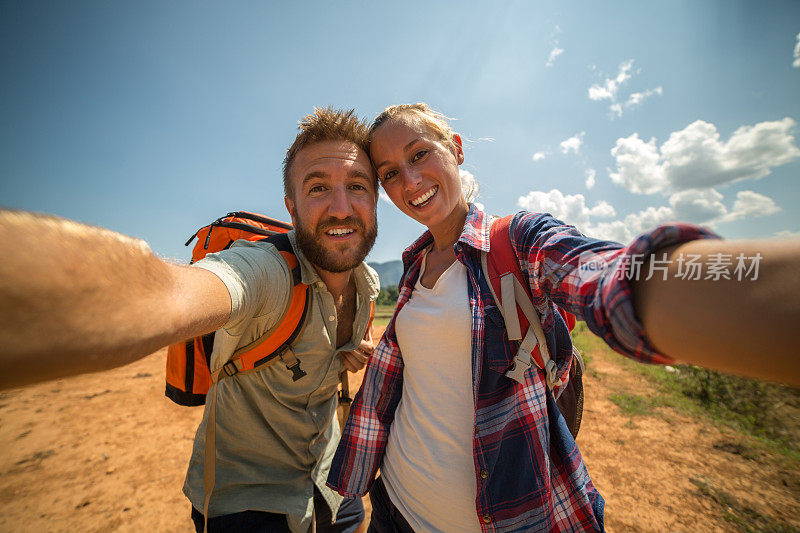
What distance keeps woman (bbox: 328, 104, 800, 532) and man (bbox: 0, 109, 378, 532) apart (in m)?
0.43

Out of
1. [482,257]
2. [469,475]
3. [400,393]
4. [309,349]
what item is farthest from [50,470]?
[482,257]

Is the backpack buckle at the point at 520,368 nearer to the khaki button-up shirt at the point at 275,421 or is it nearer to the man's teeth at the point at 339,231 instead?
the khaki button-up shirt at the point at 275,421

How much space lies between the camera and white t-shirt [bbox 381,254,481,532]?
1.31 meters

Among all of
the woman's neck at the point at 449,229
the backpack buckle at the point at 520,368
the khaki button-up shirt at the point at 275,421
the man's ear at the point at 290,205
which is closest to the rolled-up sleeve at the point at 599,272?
the backpack buckle at the point at 520,368

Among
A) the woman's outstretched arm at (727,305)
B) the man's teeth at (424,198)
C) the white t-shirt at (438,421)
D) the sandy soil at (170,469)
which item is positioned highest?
the man's teeth at (424,198)

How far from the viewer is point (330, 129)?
7.08 feet

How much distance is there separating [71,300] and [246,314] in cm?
79

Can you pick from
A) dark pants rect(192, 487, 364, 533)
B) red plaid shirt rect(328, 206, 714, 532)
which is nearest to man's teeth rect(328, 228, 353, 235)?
red plaid shirt rect(328, 206, 714, 532)

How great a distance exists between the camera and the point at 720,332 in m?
0.55

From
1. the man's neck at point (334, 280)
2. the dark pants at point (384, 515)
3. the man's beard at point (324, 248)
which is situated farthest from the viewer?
the man's neck at point (334, 280)

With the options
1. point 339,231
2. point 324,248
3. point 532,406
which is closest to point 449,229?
point 339,231

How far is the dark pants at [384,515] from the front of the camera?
151cm

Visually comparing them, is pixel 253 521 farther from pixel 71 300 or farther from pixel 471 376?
pixel 71 300

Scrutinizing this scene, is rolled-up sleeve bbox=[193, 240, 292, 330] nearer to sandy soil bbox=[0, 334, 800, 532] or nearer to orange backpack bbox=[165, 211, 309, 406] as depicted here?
orange backpack bbox=[165, 211, 309, 406]
